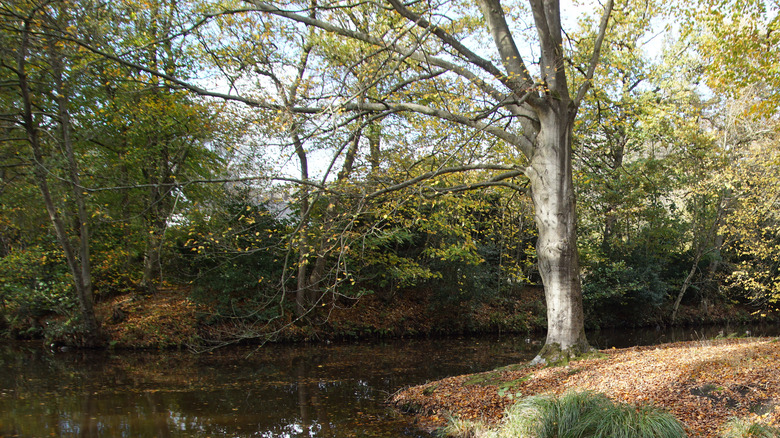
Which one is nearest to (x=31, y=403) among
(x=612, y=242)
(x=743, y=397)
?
(x=743, y=397)

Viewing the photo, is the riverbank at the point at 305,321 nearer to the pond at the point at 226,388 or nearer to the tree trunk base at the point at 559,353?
the pond at the point at 226,388

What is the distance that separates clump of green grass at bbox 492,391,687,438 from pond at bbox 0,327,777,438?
1383mm

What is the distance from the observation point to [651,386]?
5.41 metres

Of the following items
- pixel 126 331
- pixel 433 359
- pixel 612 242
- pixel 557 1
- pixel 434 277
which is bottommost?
pixel 433 359

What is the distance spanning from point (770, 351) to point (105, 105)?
1412 cm

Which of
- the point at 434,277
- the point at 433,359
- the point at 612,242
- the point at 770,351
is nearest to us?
the point at 770,351

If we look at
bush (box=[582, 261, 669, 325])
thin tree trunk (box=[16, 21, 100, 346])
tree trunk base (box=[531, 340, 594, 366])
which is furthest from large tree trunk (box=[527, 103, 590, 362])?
bush (box=[582, 261, 669, 325])

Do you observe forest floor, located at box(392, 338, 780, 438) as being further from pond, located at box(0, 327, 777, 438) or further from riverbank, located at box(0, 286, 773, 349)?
riverbank, located at box(0, 286, 773, 349)

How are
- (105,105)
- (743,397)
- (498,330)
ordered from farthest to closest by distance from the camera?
(498,330)
(105,105)
(743,397)

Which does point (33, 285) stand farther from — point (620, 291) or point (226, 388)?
point (620, 291)

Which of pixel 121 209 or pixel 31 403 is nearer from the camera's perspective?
pixel 31 403

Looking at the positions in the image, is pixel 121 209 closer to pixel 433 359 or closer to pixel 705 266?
pixel 433 359

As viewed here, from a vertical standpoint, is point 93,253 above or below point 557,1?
below

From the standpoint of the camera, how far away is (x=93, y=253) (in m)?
12.7
